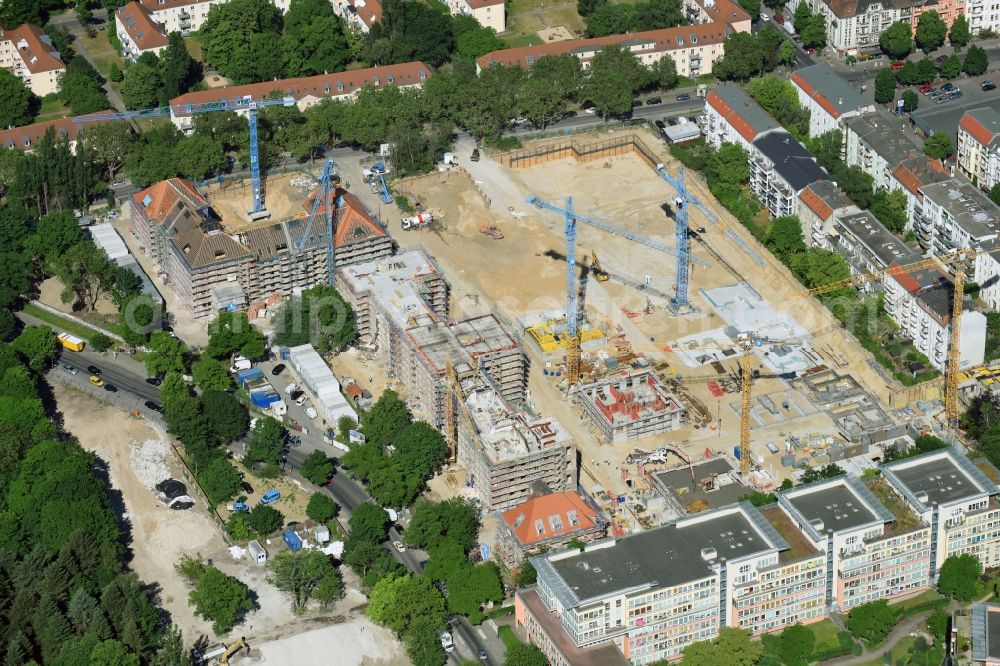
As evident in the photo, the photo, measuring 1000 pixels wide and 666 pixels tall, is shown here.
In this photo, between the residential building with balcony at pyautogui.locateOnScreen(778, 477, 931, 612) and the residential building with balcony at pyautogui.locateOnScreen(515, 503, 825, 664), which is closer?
the residential building with balcony at pyautogui.locateOnScreen(515, 503, 825, 664)

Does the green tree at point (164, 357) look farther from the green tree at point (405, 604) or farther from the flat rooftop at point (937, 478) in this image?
the flat rooftop at point (937, 478)

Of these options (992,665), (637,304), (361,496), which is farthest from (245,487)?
(992,665)

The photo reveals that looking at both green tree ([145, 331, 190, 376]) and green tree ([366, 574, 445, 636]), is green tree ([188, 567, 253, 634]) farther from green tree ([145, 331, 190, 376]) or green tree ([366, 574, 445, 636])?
green tree ([145, 331, 190, 376])

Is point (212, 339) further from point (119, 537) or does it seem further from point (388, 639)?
point (388, 639)

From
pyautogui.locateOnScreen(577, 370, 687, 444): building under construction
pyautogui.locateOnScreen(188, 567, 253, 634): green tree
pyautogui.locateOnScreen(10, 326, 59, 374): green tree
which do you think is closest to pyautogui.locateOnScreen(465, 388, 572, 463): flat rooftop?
pyautogui.locateOnScreen(577, 370, 687, 444): building under construction

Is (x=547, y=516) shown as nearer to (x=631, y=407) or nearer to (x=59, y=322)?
(x=631, y=407)

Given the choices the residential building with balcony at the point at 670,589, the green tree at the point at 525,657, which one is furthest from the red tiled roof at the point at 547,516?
the green tree at the point at 525,657
